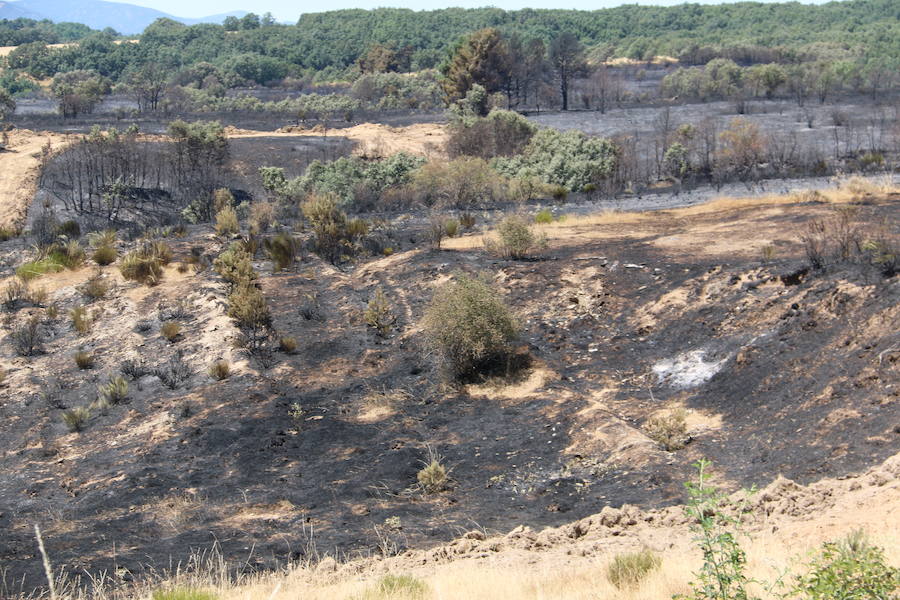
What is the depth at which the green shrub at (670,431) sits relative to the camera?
412 inches

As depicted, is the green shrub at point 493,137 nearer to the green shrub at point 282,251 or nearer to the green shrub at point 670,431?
the green shrub at point 282,251

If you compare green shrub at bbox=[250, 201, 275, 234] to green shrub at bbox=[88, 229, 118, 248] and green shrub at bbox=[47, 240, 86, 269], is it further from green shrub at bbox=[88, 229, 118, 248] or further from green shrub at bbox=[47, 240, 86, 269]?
green shrub at bbox=[47, 240, 86, 269]

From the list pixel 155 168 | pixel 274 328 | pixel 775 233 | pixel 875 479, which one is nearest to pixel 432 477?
pixel 875 479

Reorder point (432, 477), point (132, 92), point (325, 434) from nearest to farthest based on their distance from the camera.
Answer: point (432, 477), point (325, 434), point (132, 92)

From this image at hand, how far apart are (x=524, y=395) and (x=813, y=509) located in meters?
5.50

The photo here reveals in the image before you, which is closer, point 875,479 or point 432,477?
point 875,479

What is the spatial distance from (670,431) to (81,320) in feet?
36.6

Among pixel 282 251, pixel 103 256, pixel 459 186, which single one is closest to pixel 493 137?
pixel 459 186

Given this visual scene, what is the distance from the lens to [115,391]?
1361cm

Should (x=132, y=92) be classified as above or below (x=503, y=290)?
above

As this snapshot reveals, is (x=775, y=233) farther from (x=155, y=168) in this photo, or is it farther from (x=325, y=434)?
(x=155, y=168)

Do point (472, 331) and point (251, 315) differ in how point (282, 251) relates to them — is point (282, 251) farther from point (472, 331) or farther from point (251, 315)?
point (472, 331)

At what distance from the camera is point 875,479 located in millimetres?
8125

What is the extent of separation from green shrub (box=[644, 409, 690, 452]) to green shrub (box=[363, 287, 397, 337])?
19.2 ft
